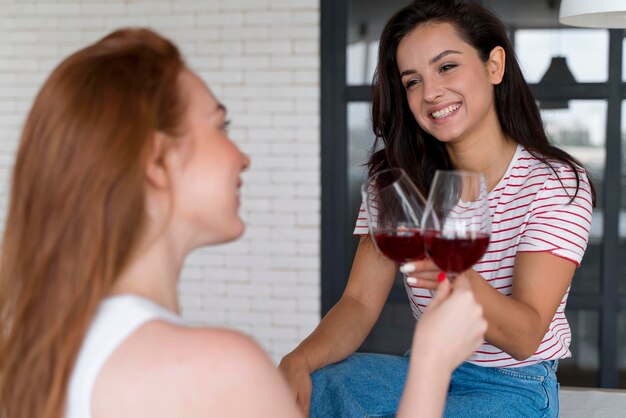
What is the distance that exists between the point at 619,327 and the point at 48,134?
4342 millimetres

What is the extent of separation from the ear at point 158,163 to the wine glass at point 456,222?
58 cm

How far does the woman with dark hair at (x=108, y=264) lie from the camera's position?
3.79 feet

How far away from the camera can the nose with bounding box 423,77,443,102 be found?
8.03 feet

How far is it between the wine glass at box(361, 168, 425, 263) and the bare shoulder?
60 centimetres

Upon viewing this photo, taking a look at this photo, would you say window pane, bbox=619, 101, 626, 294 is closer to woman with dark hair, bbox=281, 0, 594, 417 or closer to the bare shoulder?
woman with dark hair, bbox=281, 0, 594, 417

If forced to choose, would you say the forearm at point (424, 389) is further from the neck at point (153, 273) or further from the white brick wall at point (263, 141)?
the white brick wall at point (263, 141)

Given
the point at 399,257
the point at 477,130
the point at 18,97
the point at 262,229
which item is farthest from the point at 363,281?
the point at 18,97

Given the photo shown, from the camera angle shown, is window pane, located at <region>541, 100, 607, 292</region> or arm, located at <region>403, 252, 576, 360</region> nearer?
arm, located at <region>403, 252, 576, 360</region>

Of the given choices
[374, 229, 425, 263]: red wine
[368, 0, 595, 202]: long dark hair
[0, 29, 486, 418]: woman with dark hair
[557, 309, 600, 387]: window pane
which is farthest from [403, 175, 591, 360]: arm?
[557, 309, 600, 387]: window pane

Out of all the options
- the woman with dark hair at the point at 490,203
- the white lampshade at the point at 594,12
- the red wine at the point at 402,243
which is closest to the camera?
the red wine at the point at 402,243

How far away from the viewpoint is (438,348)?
1361 millimetres

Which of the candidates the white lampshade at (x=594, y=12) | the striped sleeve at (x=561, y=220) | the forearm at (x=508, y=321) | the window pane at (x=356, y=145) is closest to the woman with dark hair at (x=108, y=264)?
the forearm at (x=508, y=321)

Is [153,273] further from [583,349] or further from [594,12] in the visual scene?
[583,349]

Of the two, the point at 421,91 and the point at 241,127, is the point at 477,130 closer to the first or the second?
the point at 421,91
